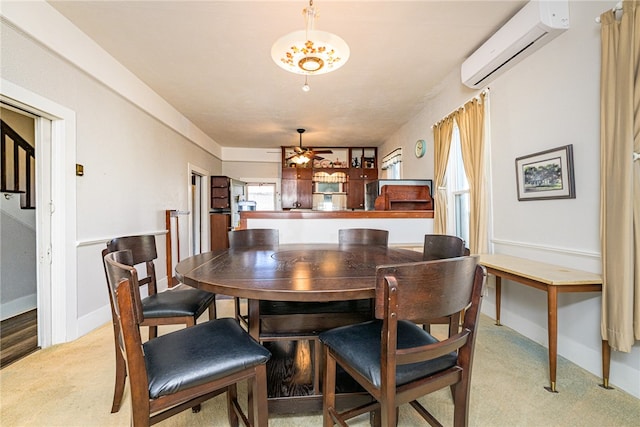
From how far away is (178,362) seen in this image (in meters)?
0.98

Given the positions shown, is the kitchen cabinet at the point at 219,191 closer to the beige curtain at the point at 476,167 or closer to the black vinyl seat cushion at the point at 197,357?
the beige curtain at the point at 476,167

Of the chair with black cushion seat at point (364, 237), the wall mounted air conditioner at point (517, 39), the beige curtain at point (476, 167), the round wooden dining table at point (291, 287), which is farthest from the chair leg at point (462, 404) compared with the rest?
the wall mounted air conditioner at point (517, 39)

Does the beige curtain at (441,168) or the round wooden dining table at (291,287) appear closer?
the round wooden dining table at (291,287)

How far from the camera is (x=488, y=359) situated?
199cm

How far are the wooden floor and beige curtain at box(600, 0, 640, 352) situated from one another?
386 cm

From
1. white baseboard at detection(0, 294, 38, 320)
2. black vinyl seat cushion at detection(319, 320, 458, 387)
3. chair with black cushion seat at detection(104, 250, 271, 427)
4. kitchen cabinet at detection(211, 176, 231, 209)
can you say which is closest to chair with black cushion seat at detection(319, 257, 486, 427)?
black vinyl seat cushion at detection(319, 320, 458, 387)

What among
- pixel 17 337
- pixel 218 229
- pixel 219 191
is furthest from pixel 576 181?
pixel 218 229

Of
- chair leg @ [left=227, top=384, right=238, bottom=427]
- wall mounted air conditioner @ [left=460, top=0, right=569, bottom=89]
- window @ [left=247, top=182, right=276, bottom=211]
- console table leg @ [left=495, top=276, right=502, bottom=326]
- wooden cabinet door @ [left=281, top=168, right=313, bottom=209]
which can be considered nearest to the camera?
chair leg @ [left=227, top=384, right=238, bottom=427]

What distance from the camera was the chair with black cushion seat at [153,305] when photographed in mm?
1451

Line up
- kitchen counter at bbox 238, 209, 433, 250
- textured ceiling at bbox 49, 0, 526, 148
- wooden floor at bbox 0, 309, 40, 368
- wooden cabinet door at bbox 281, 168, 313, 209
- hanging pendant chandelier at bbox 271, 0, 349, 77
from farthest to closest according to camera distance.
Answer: wooden cabinet door at bbox 281, 168, 313, 209 → kitchen counter at bbox 238, 209, 433, 250 → textured ceiling at bbox 49, 0, 526, 148 → wooden floor at bbox 0, 309, 40, 368 → hanging pendant chandelier at bbox 271, 0, 349, 77

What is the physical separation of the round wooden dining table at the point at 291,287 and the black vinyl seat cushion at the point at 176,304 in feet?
0.79

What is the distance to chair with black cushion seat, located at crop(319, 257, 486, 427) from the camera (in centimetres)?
85

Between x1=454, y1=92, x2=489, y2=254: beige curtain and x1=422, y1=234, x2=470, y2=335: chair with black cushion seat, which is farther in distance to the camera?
x1=454, y1=92, x2=489, y2=254: beige curtain

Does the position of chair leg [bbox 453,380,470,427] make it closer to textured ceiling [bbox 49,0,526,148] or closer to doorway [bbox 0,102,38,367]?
textured ceiling [bbox 49,0,526,148]
